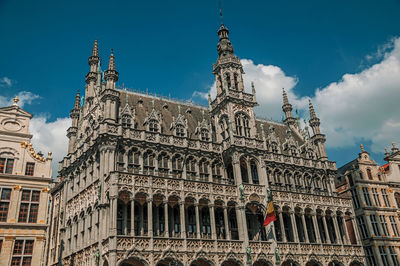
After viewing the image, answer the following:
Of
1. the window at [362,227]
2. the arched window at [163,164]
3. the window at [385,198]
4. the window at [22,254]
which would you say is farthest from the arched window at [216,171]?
the window at [385,198]

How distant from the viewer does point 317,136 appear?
57.8m

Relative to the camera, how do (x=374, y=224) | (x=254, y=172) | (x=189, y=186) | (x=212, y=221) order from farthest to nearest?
(x=374, y=224) → (x=254, y=172) → (x=189, y=186) → (x=212, y=221)

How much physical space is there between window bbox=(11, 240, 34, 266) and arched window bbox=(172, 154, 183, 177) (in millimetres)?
15739

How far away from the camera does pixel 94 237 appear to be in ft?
125

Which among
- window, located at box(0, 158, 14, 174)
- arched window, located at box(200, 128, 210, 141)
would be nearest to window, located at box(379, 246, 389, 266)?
arched window, located at box(200, 128, 210, 141)

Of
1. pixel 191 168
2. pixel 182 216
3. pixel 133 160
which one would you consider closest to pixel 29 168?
pixel 133 160

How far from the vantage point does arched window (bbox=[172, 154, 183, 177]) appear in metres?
43.2

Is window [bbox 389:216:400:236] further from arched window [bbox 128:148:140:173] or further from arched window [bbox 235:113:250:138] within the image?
arched window [bbox 128:148:140:173]

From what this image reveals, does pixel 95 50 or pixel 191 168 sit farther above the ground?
pixel 95 50

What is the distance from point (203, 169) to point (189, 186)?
18.0 ft

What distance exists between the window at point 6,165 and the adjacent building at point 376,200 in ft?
141

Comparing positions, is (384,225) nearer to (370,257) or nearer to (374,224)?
(374,224)

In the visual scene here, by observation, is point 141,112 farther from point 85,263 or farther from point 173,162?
point 85,263

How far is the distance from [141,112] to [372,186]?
3525 centimetres
